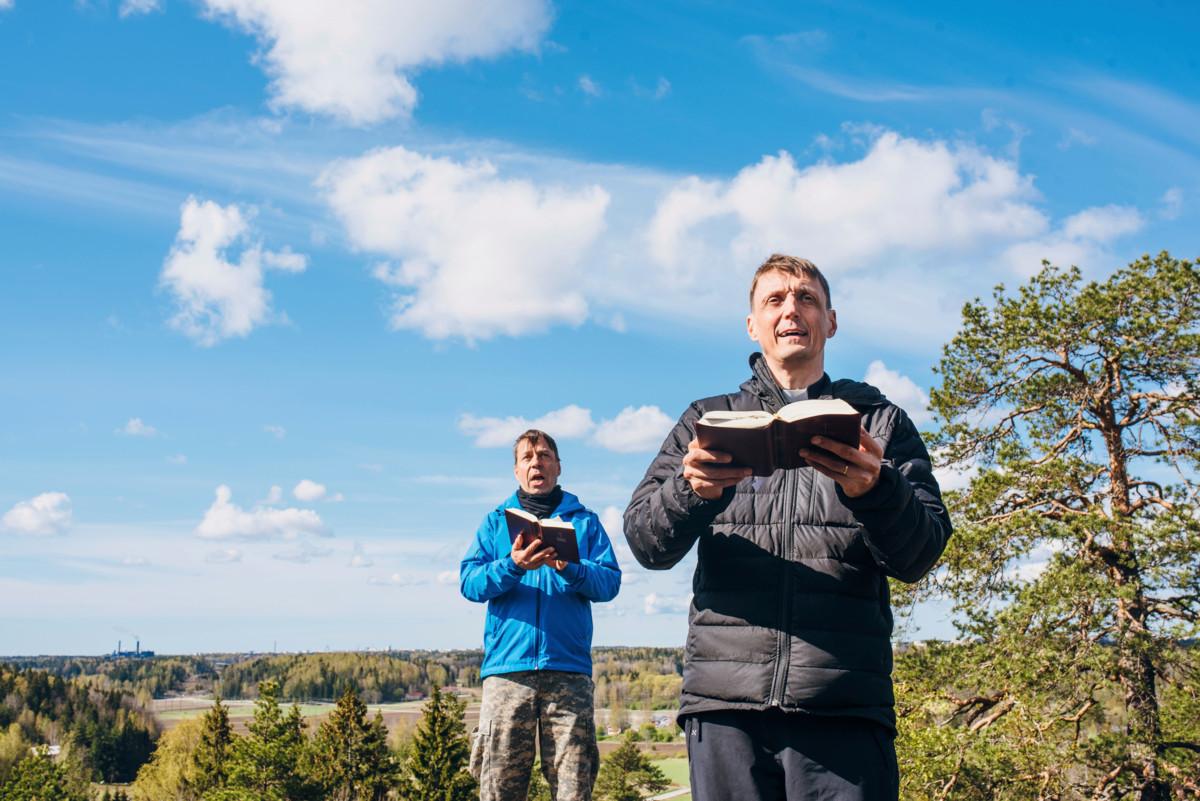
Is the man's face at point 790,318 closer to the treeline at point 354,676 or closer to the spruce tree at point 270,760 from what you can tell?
the spruce tree at point 270,760

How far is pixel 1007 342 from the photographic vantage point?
16719 mm

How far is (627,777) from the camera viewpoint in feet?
250

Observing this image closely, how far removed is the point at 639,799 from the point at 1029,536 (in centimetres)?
6787

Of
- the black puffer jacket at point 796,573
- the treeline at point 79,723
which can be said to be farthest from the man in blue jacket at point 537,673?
the treeline at point 79,723

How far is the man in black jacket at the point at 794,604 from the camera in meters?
2.50

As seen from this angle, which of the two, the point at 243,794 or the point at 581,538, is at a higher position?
the point at 581,538

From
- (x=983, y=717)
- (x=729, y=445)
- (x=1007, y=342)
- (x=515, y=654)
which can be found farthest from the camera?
(x=1007, y=342)

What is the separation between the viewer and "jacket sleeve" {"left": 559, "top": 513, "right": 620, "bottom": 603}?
5449 millimetres

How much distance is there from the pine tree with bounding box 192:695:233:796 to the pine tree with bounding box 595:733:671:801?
31687 mm

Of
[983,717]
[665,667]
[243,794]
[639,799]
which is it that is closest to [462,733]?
[243,794]

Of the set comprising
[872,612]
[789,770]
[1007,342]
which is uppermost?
[1007,342]

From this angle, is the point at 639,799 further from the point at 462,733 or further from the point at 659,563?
the point at 659,563

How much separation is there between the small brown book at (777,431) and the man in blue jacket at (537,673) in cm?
300

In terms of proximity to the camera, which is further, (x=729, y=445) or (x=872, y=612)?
(x=872, y=612)
